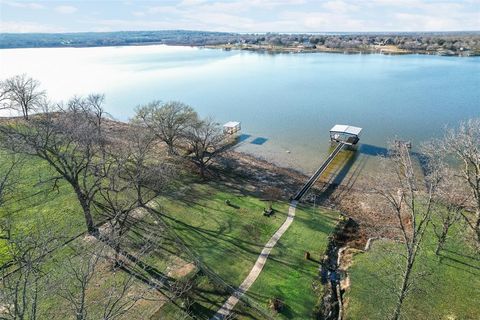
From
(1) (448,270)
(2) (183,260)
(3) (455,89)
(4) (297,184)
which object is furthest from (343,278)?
(3) (455,89)

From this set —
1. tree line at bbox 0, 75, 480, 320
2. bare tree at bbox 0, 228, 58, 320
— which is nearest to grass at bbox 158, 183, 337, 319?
tree line at bbox 0, 75, 480, 320

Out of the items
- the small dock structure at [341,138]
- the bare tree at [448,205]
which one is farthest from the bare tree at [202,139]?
the bare tree at [448,205]

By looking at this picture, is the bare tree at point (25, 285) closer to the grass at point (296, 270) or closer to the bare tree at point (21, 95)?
the grass at point (296, 270)

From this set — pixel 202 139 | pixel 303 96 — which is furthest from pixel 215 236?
pixel 303 96

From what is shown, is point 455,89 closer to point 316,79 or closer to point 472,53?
point 316,79

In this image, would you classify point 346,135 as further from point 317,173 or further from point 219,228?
point 219,228

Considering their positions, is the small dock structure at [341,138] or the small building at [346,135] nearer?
the small dock structure at [341,138]

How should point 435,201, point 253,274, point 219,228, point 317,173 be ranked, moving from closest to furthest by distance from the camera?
point 253,274
point 435,201
point 219,228
point 317,173
